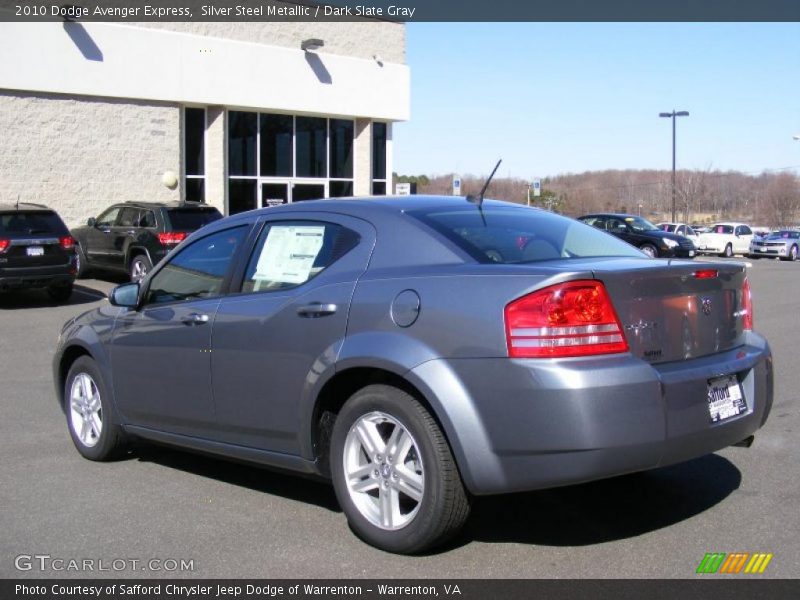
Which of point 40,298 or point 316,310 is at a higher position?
point 316,310

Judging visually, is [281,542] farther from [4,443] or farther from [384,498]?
[4,443]

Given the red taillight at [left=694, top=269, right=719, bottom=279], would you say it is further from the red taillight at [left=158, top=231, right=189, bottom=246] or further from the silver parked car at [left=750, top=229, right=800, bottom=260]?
the silver parked car at [left=750, top=229, right=800, bottom=260]

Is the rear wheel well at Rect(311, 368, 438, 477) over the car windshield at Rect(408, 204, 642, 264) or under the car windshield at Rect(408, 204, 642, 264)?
under

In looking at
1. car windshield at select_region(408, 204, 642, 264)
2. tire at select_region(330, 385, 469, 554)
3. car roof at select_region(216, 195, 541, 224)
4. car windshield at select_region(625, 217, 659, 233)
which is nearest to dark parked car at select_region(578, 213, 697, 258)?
car windshield at select_region(625, 217, 659, 233)

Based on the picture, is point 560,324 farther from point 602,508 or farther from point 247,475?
point 247,475

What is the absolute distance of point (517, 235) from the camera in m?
4.96

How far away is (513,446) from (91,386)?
11.4 ft

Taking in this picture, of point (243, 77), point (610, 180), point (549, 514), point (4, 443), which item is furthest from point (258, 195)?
point (610, 180)

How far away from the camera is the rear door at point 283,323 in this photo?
4.77 m

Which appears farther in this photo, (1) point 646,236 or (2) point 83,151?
(1) point 646,236

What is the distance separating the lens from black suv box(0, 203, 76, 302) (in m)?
15.8

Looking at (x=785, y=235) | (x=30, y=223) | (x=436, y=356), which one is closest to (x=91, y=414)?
(x=436, y=356)

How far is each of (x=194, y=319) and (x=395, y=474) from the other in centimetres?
171

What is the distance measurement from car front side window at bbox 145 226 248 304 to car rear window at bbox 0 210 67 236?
11.1 m
